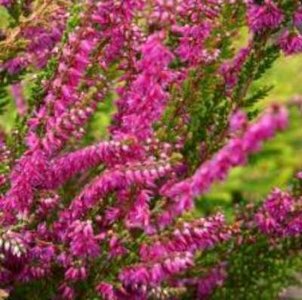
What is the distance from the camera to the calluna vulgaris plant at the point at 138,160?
244cm

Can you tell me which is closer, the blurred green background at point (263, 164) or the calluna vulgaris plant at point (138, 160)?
the calluna vulgaris plant at point (138, 160)

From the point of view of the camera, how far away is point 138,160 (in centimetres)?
247

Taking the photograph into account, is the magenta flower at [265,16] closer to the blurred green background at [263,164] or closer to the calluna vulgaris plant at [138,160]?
the calluna vulgaris plant at [138,160]

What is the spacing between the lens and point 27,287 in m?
2.88

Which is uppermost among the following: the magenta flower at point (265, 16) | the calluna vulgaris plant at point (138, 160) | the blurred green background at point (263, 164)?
the magenta flower at point (265, 16)

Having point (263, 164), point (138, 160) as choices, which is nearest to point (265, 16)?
point (138, 160)

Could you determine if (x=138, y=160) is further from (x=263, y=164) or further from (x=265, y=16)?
(x=263, y=164)

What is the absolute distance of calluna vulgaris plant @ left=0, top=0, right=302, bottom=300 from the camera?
2.44 meters

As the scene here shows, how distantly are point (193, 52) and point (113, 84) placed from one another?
1.06ft

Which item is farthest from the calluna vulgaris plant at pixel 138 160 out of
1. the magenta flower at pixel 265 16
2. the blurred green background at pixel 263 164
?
the blurred green background at pixel 263 164

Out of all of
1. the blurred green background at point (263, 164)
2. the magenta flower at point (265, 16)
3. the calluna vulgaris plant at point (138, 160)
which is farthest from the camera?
the blurred green background at point (263, 164)

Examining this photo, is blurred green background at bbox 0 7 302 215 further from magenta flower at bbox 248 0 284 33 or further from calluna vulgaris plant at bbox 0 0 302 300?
magenta flower at bbox 248 0 284 33

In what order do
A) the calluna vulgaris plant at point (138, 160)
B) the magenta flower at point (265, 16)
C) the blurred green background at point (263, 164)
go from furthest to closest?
the blurred green background at point (263, 164) → the magenta flower at point (265, 16) → the calluna vulgaris plant at point (138, 160)

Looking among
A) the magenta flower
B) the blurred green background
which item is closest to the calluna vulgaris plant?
the magenta flower
